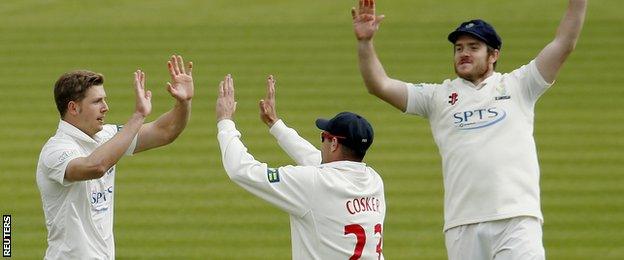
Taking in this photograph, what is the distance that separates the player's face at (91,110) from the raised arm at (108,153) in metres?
0.24

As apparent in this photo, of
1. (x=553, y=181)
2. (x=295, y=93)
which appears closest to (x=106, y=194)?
(x=553, y=181)

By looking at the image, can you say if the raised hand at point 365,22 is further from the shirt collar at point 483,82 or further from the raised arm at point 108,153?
the raised arm at point 108,153

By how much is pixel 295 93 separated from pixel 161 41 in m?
1.86

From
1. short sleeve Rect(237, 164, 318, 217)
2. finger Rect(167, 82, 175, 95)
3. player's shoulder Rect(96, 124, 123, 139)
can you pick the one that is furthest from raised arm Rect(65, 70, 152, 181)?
short sleeve Rect(237, 164, 318, 217)

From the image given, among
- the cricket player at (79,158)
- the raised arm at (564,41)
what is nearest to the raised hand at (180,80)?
the cricket player at (79,158)

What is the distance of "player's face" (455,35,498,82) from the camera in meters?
4.86

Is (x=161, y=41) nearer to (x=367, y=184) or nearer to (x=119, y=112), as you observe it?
(x=119, y=112)

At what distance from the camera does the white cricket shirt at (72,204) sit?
15.8ft

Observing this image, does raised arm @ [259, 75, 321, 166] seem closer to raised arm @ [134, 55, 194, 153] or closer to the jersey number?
raised arm @ [134, 55, 194, 153]

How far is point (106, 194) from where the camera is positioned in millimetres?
4980

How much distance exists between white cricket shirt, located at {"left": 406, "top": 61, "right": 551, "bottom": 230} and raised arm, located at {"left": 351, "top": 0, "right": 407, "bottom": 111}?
172 millimetres

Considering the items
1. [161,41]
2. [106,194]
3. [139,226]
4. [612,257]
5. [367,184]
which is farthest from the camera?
[161,41]

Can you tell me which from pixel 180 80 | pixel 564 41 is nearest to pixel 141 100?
pixel 180 80

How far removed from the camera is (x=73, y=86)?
4887 mm
